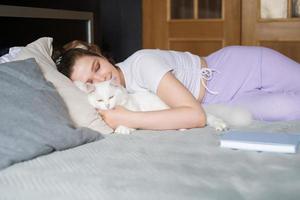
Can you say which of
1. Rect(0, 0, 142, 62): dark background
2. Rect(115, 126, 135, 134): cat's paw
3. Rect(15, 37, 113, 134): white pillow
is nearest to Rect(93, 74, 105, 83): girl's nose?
Rect(15, 37, 113, 134): white pillow

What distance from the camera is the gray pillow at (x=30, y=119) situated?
3.70 ft

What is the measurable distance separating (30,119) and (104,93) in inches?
14.5

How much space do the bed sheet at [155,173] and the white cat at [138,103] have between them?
22cm

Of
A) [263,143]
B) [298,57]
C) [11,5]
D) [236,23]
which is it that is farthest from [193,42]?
[263,143]

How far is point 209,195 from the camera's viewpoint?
89 cm

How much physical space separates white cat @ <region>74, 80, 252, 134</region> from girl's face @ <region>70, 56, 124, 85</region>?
45 millimetres

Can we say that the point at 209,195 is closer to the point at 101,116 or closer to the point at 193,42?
the point at 101,116

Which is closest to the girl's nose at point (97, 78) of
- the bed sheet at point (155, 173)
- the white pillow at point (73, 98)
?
the white pillow at point (73, 98)

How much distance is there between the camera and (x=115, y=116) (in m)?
1.48

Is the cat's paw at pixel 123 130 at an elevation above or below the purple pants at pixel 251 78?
below

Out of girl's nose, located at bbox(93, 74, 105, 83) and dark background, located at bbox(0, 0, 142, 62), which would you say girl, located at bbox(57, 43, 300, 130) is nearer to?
girl's nose, located at bbox(93, 74, 105, 83)

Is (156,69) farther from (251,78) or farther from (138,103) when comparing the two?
(251,78)

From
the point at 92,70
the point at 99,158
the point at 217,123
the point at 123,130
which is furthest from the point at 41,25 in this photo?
the point at 99,158

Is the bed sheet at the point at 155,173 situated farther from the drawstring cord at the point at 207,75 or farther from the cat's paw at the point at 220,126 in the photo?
the drawstring cord at the point at 207,75
